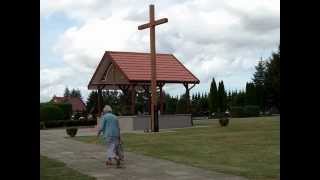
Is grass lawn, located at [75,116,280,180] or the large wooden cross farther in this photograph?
the large wooden cross

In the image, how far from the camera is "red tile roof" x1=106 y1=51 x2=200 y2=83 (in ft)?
109

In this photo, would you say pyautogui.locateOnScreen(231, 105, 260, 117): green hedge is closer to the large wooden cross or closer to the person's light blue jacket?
the large wooden cross

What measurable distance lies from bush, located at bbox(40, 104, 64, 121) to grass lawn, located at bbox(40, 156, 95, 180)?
3086 centimetres

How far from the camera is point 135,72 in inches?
1309

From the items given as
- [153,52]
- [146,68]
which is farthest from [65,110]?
[153,52]

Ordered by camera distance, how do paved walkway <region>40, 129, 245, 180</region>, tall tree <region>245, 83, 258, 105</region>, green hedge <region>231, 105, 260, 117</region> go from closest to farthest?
paved walkway <region>40, 129, 245, 180</region> < green hedge <region>231, 105, 260, 117</region> < tall tree <region>245, 83, 258, 105</region>

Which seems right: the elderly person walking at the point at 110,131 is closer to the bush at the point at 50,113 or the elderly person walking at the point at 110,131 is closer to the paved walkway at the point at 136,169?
the paved walkway at the point at 136,169

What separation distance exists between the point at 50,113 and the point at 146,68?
13.9m

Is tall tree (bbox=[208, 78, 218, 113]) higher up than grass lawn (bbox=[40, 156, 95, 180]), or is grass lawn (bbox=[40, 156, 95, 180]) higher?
tall tree (bbox=[208, 78, 218, 113])

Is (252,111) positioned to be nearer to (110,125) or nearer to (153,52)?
(153,52)

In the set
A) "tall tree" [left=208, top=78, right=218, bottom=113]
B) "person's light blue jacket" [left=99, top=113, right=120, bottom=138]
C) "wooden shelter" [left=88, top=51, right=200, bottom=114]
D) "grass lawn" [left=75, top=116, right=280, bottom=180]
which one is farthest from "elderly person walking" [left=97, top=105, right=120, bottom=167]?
"tall tree" [left=208, top=78, right=218, bottom=113]
